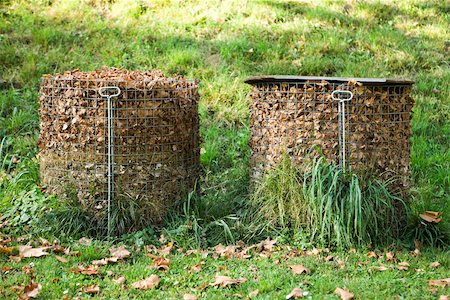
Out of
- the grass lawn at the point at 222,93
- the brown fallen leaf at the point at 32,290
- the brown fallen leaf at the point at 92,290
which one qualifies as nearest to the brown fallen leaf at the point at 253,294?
the grass lawn at the point at 222,93

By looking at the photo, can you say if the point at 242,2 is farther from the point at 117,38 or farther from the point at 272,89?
the point at 272,89

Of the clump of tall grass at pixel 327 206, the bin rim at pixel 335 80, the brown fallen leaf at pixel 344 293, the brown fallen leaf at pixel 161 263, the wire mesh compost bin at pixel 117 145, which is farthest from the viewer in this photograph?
the wire mesh compost bin at pixel 117 145

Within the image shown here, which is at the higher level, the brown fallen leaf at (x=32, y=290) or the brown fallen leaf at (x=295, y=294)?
the brown fallen leaf at (x=32, y=290)

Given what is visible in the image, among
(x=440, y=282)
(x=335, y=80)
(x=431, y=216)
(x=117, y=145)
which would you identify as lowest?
(x=440, y=282)

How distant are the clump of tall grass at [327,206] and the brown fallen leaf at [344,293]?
881 mm

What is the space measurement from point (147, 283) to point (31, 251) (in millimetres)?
1193

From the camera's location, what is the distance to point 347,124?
541cm

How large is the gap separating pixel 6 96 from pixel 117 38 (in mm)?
2410

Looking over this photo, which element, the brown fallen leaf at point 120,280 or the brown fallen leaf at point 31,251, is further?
the brown fallen leaf at point 31,251

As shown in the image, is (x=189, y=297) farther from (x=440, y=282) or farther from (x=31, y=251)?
(x=440, y=282)

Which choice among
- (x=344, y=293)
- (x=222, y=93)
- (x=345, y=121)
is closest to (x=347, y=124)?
(x=345, y=121)

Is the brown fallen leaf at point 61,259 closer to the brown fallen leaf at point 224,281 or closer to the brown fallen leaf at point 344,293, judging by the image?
the brown fallen leaf at point 224,281

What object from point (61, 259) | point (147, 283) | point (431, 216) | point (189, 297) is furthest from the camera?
point (431, 216)

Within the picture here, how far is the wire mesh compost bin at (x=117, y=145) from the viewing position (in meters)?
5.50
